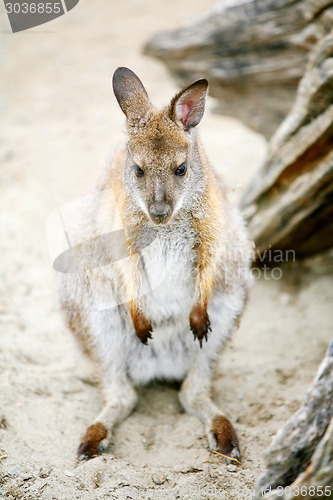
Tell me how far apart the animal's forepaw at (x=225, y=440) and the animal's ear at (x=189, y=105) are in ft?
5.17

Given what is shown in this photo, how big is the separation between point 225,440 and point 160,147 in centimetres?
153

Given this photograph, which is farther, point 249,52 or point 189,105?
point 249,52

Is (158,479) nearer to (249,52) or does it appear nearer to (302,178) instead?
(302,178)

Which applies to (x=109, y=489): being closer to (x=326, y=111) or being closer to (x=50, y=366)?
(x=50, y=366)

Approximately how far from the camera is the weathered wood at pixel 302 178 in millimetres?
3426

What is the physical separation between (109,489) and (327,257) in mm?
2679

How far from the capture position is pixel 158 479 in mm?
2521

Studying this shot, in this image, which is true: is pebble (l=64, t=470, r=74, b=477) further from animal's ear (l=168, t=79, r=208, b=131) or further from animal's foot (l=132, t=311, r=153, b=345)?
animal's ear (l=168, t=79, r=208, b=131)

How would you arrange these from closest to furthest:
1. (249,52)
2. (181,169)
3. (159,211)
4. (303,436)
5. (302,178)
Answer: (303,436), (159,211), (181,169), (302,178), (249,52)

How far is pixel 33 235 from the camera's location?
4742 mm

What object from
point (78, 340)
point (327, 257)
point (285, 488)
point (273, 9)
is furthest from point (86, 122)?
point (285, 488)

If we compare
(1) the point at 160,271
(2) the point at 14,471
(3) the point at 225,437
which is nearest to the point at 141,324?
(1) the point at 160,271

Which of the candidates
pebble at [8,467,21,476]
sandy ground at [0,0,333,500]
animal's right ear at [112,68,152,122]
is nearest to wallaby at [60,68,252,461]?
animal's right ear at [112,68,152,122]

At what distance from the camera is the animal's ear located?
8.35ft
